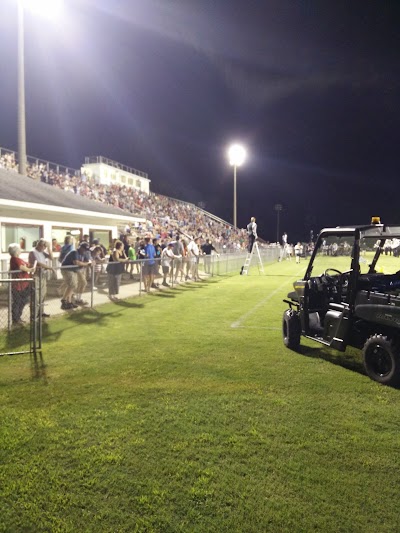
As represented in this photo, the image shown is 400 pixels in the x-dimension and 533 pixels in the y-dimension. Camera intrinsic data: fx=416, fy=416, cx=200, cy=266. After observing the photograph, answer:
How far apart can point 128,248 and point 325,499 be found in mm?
15119

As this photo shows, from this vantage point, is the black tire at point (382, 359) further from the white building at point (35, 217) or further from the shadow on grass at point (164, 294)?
the white building at point (35, 217)

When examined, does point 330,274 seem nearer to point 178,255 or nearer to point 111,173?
point 178,255

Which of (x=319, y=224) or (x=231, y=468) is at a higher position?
(x=319, y=224)

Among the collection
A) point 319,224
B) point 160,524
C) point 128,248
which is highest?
point 319,224

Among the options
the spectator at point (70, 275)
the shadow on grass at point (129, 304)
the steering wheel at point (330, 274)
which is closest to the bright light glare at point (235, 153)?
the shadow on grass at point (129, 304)

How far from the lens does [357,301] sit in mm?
5336

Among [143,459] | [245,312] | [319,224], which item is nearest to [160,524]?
[143,459]

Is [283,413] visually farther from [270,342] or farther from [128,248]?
[128,248]

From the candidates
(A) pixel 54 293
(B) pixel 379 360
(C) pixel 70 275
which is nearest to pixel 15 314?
(A) pixel 54 293

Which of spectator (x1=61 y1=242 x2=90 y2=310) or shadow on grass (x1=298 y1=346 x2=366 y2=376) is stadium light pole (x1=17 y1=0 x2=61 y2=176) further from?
shadow on grass (x1=298 y1=346 x2=366 y2=376)

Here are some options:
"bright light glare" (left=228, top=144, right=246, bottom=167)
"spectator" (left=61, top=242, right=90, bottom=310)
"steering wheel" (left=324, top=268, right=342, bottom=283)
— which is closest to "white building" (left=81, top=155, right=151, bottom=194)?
"bright light glare" (left=228, top=144, right=246, bottom=167)

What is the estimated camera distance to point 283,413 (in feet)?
13.9

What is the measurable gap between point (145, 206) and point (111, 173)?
1155 cm

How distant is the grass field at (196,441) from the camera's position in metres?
2.69
